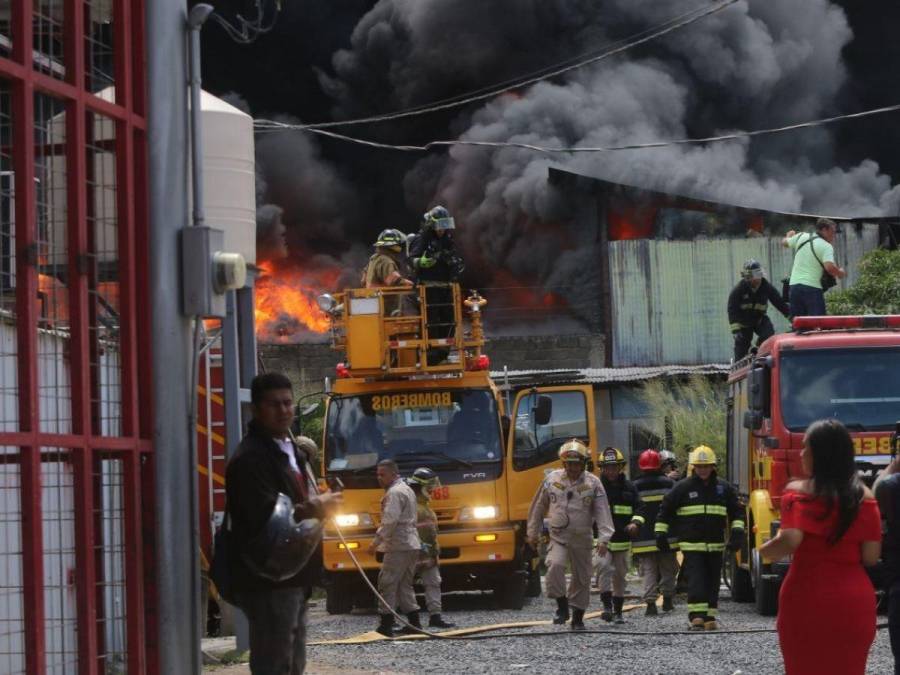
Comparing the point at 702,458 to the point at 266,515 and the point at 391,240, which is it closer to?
the point at 391,240

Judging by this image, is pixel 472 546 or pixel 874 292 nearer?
pixel 472 546

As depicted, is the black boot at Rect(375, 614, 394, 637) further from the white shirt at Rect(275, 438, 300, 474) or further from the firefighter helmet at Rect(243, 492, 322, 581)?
the firefighter helmet at Rect(243, 492, 322, 581)

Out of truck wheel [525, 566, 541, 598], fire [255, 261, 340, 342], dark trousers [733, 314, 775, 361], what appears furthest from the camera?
fire [255, 261, 340, 342]

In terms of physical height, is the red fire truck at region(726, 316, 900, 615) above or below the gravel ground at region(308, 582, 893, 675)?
above

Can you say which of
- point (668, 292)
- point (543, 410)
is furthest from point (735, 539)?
point (668, 292)

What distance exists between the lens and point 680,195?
37188 millimetres

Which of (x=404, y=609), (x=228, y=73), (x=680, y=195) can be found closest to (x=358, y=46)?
(x=228, y=73)

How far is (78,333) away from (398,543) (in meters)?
8.79

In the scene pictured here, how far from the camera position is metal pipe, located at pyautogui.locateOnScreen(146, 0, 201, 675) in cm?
717

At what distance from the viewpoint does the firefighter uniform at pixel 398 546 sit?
15.1 m

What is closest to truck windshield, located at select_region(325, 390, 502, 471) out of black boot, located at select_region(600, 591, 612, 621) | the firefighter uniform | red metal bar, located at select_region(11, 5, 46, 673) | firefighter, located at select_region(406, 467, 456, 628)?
firefighter, located at select_region(406, 467, 456, 628)

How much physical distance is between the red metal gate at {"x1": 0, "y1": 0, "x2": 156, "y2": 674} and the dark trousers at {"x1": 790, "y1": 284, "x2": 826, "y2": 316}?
11356 mm

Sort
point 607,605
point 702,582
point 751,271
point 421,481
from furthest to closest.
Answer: point 751,271 < point 421,481 < point 607,605 < point 702,582

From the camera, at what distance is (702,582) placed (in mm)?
13953
